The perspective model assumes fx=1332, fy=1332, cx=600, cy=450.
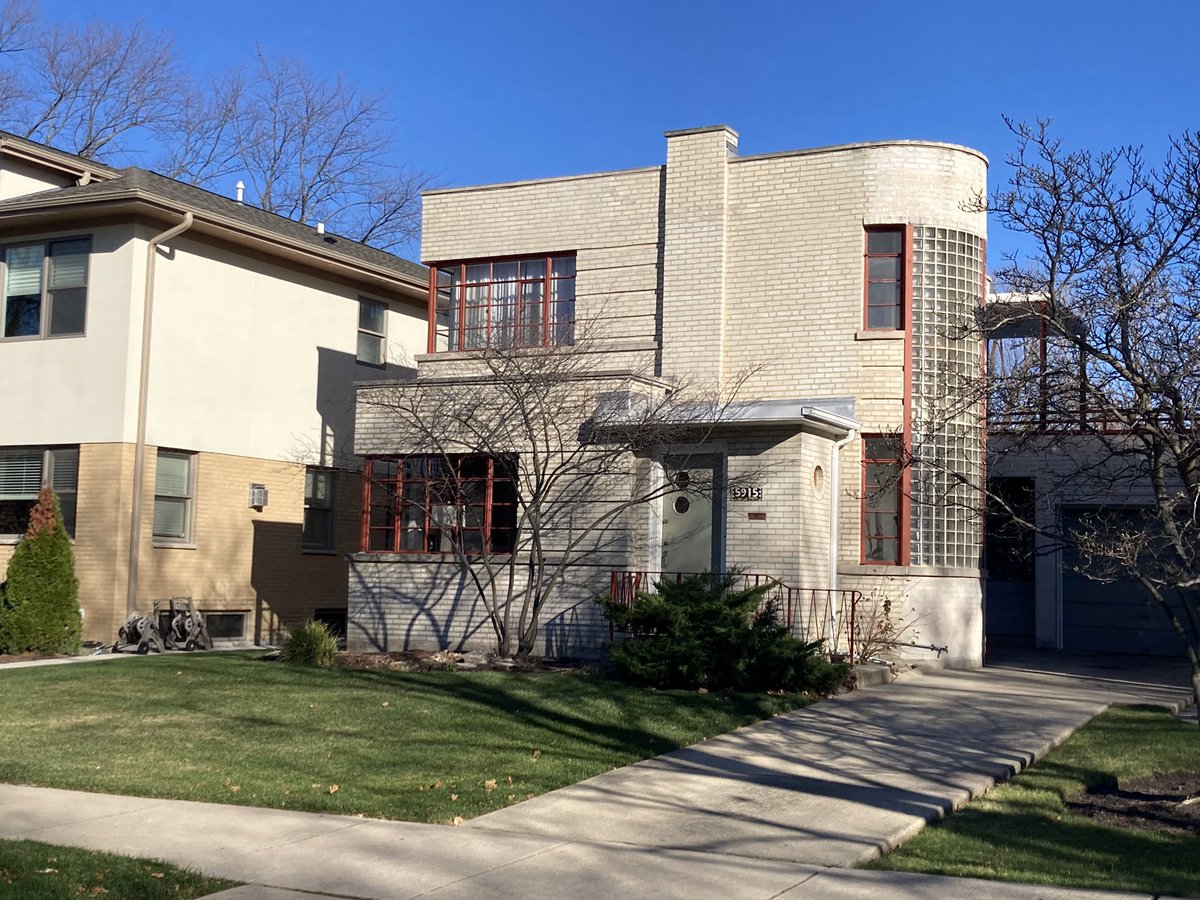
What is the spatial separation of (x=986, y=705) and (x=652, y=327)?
815 cm

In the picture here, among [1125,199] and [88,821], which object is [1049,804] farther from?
[88,821]

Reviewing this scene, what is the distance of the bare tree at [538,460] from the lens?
17078mm

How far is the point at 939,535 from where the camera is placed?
18.0 metres

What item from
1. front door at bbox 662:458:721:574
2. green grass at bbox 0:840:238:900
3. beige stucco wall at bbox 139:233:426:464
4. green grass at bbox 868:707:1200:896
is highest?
beige stucco wall at bbox 139:233:426:464

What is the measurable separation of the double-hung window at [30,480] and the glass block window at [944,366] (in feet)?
42.9

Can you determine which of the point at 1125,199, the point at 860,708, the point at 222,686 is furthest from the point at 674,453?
the point at 1125,199

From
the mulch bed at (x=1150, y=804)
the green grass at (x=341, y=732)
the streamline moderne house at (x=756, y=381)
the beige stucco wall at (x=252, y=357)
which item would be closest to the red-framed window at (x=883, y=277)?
the streamline moderne house at (x=756, y=381)

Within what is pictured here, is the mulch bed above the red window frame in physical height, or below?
below

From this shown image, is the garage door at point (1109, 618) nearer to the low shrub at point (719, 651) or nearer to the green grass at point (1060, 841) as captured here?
the low shrub at point (719, 651)

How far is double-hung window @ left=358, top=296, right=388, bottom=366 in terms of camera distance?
1001 inches

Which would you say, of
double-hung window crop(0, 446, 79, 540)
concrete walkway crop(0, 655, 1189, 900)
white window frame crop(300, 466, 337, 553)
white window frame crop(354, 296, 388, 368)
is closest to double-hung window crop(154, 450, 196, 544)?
double-hung window crop(0, 446, 79, 540)

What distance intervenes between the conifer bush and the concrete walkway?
997 cm

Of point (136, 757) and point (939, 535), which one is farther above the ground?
point (939, 535)

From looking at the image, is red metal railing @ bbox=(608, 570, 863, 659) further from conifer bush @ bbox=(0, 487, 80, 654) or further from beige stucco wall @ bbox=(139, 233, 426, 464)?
beige stucco wall @ bbox=(139, 233, 426, 464)
